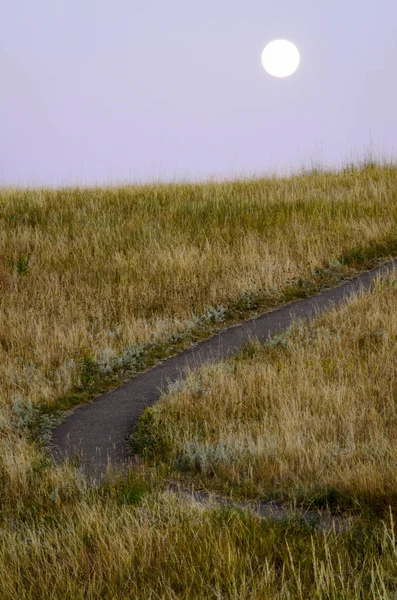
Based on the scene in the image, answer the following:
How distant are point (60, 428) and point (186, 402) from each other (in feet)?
5.53

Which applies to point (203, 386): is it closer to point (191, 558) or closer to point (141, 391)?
point (141, 391)

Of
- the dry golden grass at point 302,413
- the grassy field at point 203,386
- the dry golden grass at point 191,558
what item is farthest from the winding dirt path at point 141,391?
the dry golden grass at point 191,558

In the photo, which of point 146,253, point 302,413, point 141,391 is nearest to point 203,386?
point 141,391

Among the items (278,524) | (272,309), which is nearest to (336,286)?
(272,309)

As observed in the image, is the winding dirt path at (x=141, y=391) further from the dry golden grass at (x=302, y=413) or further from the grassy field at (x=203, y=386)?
the dry golden grass at (x=302, y=413)

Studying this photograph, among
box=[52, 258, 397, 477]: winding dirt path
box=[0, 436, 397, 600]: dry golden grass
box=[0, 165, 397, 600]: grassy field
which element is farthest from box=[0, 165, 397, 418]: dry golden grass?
box=[0, 436, 397, 600]: dry golden grass

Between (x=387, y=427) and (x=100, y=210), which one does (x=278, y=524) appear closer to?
(x=387, y=427)

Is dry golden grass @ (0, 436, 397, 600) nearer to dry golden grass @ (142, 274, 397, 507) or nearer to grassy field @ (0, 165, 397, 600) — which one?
grassy field @ (0, 165, 397, 600)

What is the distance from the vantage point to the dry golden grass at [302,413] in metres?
6.61

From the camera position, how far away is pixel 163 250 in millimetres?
15781

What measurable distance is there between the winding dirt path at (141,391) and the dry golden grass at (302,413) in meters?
0.49

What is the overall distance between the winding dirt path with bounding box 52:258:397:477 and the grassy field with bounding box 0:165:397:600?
0.33 meters

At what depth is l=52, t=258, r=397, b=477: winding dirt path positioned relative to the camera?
27.2 feet

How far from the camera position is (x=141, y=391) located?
→ 33.6 feet
